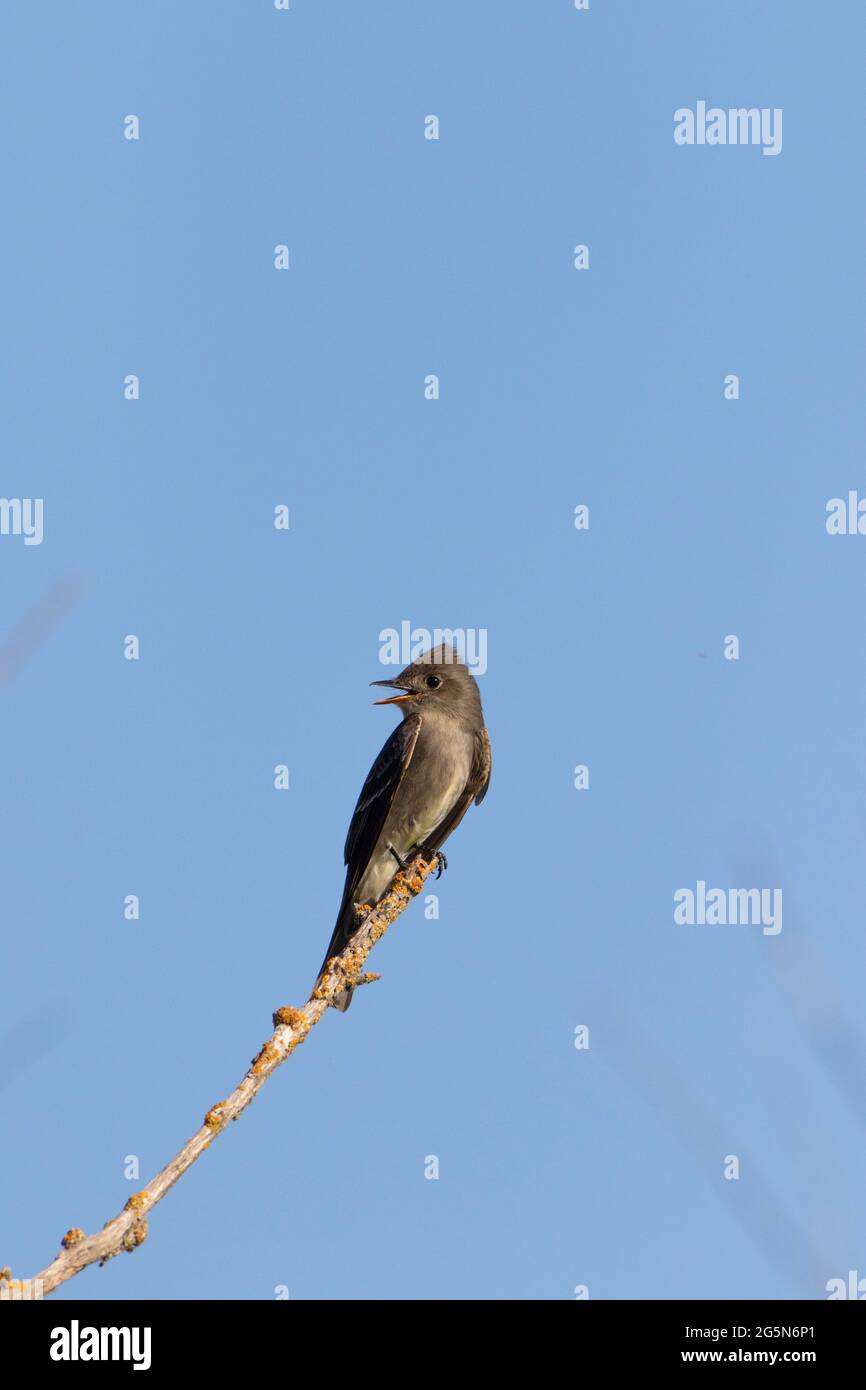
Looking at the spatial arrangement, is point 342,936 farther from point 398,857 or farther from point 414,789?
point 414,789

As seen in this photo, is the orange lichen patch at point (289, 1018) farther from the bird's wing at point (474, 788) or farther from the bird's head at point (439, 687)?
the bird's head at point (439, 687)

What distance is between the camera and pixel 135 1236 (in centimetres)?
507

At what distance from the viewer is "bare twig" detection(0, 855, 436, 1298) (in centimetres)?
475

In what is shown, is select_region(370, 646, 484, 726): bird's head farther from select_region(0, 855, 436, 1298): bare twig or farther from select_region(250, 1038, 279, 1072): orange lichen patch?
select_region(250, 1038, 279, 1072): orange lichen patch

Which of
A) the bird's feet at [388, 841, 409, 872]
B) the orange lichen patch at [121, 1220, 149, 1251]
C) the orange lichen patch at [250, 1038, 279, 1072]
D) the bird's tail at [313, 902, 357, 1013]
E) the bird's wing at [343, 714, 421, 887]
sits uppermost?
the bird's wing at [343, 714, 421, 887]

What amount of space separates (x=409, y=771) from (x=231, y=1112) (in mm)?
6786

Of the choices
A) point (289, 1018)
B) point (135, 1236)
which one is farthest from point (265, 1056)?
point (135, 1236)

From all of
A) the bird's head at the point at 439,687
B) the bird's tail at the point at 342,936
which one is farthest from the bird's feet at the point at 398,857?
the bird's head at the point at 439,687

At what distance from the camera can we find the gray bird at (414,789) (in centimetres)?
1213

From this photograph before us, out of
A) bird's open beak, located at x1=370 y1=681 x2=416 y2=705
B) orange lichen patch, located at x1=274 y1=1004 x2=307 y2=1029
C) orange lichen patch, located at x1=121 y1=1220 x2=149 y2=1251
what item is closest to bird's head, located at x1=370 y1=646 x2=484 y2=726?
bird's open beak, located at x1=370 y1=681 x2=416 y2=705

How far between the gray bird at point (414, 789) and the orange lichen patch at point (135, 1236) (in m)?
6.40
